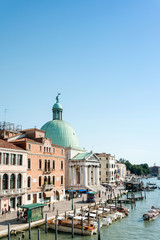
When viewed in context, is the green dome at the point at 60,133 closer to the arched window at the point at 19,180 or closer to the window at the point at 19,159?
the window at the point at 19,159

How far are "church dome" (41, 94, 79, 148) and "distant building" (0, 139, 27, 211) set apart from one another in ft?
112

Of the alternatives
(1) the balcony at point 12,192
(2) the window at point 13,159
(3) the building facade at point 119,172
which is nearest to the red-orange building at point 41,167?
(1) the balcony at point 12,192

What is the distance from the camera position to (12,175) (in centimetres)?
4425

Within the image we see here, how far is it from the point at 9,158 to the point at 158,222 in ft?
89.6

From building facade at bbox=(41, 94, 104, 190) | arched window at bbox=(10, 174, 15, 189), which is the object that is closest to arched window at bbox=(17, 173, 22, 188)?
arched window at bbox=(10, 174, 15, 189)

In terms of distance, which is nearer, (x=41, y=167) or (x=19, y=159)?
(x=19, y=159)

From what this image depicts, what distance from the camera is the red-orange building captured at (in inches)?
1964

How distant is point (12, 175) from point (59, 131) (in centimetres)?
3932

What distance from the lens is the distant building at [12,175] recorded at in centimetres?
4181

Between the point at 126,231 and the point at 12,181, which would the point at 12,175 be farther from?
the point at 126,231

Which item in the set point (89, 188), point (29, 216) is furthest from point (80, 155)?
point (29, 216)

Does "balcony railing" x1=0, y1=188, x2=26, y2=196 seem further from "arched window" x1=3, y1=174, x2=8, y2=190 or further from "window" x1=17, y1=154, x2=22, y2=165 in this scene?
"window" x1=17, y1=154, x2=22, y2=165

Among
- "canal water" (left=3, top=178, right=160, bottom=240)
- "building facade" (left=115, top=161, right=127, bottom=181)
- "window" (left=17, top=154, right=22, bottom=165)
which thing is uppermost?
"window" (left=17, top=154, right=22, bottom=165)

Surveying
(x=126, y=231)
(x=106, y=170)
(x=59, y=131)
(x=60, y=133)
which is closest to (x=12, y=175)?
(x=126, y=231)
